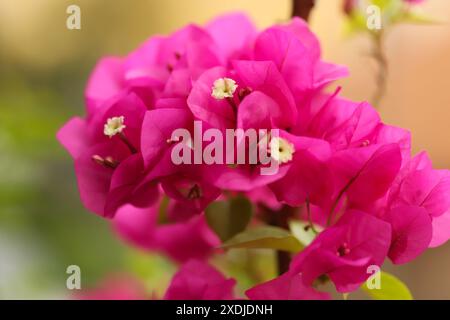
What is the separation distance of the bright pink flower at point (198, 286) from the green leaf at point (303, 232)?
7 centimetres

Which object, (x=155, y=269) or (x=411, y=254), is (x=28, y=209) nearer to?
(x=155, y=269)

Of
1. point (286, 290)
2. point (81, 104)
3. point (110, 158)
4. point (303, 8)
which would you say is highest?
point (81, 104)

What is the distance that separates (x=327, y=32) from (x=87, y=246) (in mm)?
841

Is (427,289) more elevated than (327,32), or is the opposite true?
(327,32)

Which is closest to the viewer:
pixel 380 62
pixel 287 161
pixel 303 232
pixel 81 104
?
pixel 287 161

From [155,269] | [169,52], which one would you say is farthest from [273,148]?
[155,269]

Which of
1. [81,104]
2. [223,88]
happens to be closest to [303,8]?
[223,88]

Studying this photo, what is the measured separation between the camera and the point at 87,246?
1.44 metres

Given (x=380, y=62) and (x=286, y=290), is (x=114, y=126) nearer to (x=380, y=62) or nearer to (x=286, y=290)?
(x=286, y=290)

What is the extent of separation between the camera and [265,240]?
1.89ft

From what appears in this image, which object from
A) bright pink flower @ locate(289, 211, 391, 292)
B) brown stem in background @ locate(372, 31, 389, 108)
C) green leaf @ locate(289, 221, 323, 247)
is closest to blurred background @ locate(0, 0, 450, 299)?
brown stem in background @ locate(372, 31, 389, 108)

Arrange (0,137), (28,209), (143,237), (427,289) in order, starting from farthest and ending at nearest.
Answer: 1. (427,289)
2. (28,209)
3. (0,137)
4. (143,237)

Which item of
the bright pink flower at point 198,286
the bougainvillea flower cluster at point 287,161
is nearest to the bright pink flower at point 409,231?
the bougainvillea flower cluster at point 287,161

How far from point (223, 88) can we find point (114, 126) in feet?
0.34
